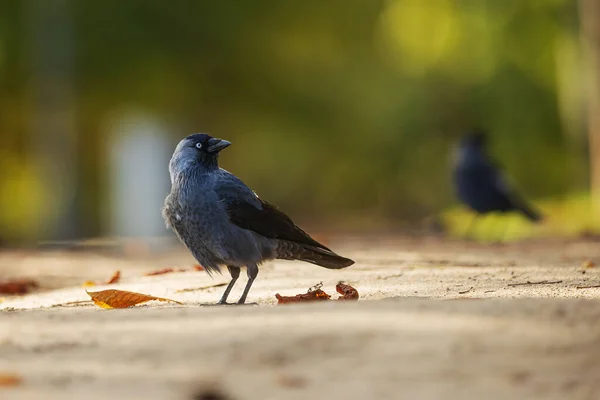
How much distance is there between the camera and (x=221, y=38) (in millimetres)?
32656

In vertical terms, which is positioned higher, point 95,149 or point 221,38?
point 221,38

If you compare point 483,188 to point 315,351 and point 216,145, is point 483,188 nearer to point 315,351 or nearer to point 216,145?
point 216,145

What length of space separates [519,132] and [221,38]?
9.62 metres

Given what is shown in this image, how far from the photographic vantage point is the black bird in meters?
15.5

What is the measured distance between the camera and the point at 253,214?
6.96 metres

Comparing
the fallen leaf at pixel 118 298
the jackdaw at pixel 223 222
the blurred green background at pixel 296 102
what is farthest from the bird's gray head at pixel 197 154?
the blurred green background at pixel 296 102

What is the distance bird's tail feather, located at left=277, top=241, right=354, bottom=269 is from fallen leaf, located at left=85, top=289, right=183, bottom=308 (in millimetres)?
831

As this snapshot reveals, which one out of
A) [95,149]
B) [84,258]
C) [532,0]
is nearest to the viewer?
[84,258]

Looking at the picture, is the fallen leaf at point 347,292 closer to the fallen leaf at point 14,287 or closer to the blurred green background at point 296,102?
the fallen leaf at point 14,287

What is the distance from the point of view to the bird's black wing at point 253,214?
22.5ft

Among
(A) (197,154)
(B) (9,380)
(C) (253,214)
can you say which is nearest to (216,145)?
(A) (197,154)

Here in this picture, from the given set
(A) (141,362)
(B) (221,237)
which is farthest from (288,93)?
(A) (141,362)

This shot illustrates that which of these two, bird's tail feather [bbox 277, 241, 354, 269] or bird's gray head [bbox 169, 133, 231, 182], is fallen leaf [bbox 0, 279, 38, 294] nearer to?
bird's gray head [bbox 169, 133, 231, 182]

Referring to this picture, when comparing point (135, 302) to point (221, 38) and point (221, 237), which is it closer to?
point (221, 237)
